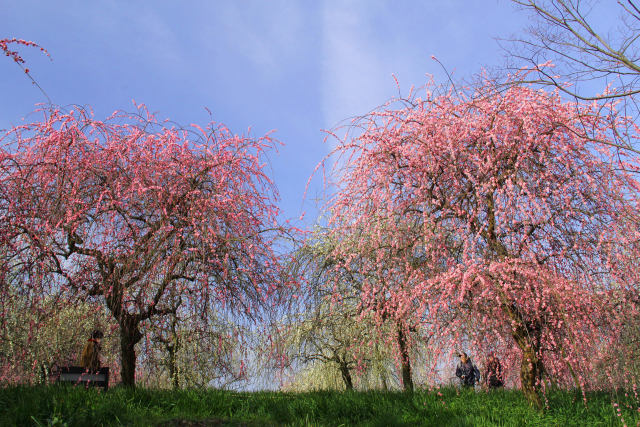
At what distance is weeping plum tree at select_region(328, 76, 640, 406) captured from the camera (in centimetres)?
718

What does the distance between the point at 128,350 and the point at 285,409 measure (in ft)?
11.3

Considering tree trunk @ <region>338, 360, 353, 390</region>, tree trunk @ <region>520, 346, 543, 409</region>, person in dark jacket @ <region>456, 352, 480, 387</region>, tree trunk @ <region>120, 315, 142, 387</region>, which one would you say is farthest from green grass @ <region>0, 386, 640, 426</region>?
tree trunk @ <region>338, 360, 353, 390</region>

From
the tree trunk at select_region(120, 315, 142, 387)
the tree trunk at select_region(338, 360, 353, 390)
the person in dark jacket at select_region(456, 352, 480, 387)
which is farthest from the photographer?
the tree trunk at select_region(338, 360, 353, 390)

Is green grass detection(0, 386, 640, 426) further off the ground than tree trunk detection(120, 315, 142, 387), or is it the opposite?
tree trunk detection(120, 315, 142, 387)

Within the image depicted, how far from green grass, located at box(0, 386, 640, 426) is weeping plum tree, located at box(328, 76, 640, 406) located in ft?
2.51

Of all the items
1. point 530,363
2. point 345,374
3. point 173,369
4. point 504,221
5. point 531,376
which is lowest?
point 345,374

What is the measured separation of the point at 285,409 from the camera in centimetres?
702

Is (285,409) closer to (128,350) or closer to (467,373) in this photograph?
(128,350)

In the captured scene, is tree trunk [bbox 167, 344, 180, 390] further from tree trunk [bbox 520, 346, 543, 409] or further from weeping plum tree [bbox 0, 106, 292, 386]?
tree trunk [bbox 520, 346, 543, 409]

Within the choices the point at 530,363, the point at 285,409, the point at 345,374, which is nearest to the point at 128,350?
the point at 285,409

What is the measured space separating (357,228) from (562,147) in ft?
11.8

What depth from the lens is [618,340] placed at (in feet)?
24.3

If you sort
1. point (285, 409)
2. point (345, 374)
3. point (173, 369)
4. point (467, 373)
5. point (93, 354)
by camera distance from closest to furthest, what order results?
point (285, 409), point (93, 354), point (467, 373), point (173, 369), point (345, 374)

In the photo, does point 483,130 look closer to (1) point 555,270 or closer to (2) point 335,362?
(1) point 555,270
